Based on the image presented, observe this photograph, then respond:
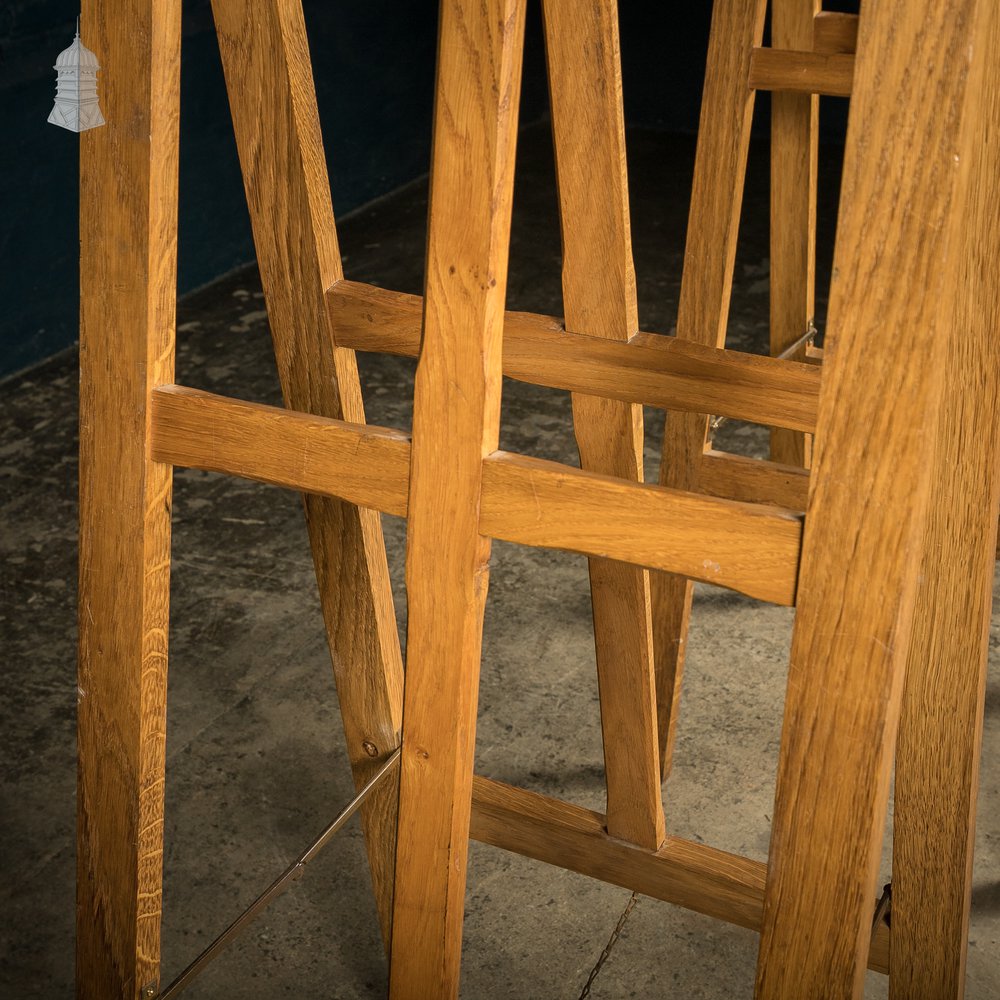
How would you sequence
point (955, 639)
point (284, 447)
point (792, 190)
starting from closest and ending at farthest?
1. point (284, 447)
2. point (955, 639)
3. point (792, 190)

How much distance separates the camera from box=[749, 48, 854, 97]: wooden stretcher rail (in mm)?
2221

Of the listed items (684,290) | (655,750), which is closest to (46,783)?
(655,750)

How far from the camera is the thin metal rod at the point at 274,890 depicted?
1421 mm

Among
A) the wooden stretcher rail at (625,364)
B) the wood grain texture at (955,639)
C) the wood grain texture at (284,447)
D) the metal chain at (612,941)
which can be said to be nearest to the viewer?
the wood grain texture at (284,447)

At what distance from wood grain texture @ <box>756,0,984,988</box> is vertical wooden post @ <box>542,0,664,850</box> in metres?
0.58

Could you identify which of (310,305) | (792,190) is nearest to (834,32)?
(792,190)

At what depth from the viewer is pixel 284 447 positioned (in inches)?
45.4

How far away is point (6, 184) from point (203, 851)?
2.98 metres

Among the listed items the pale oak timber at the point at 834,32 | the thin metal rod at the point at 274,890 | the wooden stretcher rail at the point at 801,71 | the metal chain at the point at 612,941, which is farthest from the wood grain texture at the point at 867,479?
the pale oak timber at the point at 834,32

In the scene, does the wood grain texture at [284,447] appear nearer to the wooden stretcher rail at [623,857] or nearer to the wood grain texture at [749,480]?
the wooden stretcher rail at [623,857]

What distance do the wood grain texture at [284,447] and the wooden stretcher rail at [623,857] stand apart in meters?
0.99

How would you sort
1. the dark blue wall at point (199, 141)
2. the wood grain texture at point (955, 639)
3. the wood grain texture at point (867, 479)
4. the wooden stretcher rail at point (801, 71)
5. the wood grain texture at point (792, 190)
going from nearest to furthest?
the wood grain texture at point (867, 479), the wood grain texture at point (955, 639), the wooden stretcher rail at point (801, 71), the wood grain texture at point (792, 190), the dark blue wall at point (199, 141)

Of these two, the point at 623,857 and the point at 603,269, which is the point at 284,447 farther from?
the point at 623,857

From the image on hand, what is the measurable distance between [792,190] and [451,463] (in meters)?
1.79
